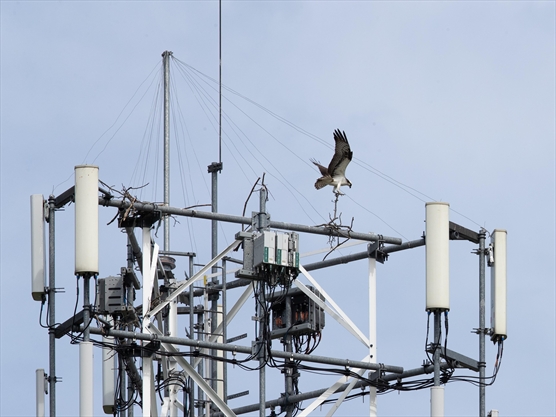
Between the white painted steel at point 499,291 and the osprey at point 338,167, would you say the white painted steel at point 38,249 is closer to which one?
the osprey at point 338,167

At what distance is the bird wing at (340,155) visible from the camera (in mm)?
35469

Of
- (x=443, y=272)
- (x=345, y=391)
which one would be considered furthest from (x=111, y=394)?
(x=443, y=272)

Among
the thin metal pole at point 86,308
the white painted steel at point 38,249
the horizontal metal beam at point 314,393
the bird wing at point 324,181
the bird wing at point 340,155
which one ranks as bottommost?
the horizontal metal beam at point 314,393

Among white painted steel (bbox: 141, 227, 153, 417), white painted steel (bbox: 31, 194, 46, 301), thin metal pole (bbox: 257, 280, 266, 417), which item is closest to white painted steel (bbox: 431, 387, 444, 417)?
thin metal pole (bbox: 257, 280, 266, 417)

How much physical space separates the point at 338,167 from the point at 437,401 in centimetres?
576

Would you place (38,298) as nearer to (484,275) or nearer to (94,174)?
(94,174)

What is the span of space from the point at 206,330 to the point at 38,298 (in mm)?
7412

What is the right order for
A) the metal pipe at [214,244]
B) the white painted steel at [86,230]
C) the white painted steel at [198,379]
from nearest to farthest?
the white painted steel at [86,230] < the white painted steel at [198,379] < the metal pipe at [214,244]

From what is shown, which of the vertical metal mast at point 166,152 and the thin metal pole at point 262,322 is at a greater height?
the vertical metal mast at point 166,152

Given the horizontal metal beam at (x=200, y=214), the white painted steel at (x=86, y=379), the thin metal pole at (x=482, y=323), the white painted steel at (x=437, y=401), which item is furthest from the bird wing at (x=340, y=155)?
the white painted steel at (x=86, y=379)

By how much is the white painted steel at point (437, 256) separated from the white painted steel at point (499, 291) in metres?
1.42

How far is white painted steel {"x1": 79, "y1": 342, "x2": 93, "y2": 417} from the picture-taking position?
29.6m

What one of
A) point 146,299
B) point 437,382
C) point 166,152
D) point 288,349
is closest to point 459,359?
point 437,382

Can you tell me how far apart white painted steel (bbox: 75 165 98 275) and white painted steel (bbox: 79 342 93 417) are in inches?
52.8
